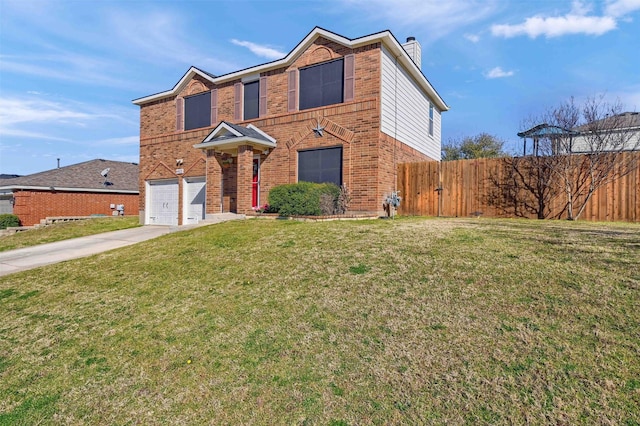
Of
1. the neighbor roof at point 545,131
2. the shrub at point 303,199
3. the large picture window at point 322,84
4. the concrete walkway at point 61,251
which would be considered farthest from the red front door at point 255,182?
the neighbor roof at point 545,131

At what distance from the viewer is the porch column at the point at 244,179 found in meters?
13.6

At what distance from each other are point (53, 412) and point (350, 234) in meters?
5.89

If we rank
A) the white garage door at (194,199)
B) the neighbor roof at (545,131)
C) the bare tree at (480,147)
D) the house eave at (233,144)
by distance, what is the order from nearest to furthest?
1. the neighbor roof at (545,131)
2. the house eave at (233,144)
3. the white garage door at (194,199)
4. the bare tree at (480,147)

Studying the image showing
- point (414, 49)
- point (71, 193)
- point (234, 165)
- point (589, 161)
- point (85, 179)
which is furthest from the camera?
point (85, 179)

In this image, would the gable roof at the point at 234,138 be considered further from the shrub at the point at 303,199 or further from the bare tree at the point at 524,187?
the bare tree at the point at 524,187

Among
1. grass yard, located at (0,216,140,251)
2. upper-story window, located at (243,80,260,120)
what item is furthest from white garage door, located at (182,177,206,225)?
upper-story window, located at (243,80,260,120)

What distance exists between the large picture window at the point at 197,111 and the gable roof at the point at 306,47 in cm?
87

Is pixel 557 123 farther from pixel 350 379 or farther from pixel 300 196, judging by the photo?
pixel 350 379

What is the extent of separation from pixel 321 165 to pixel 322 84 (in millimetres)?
3194

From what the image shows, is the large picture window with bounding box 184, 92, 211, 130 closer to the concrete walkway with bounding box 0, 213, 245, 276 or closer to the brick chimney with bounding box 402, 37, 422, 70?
the concrete walkway with bounding box 0, 213, 245, 276

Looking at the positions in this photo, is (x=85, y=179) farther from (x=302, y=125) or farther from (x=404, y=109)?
(x=404, y=109)

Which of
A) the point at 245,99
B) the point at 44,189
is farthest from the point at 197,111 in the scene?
the point at 44,189

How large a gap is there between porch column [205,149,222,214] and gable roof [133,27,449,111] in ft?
12.9

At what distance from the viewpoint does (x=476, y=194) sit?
12531mm
